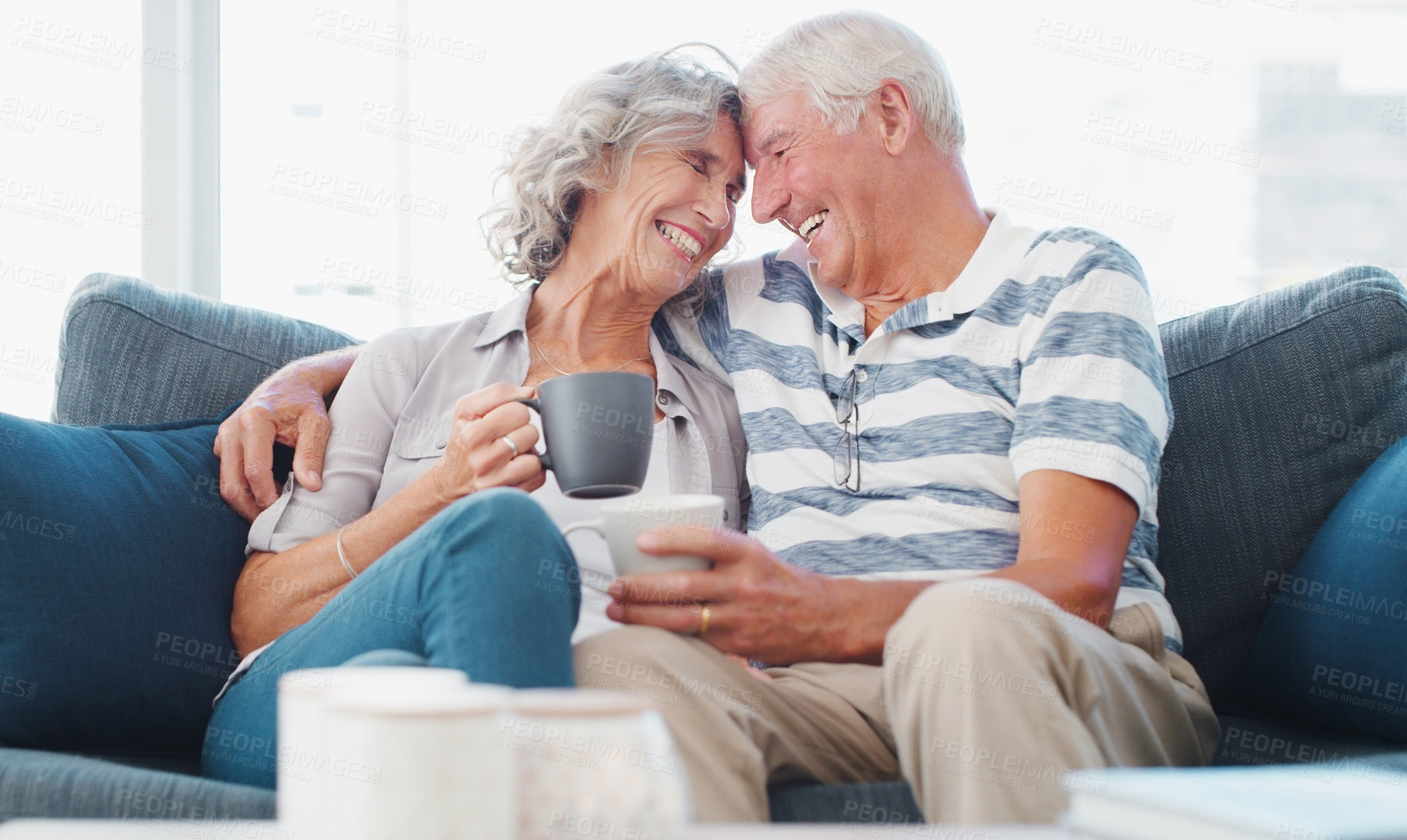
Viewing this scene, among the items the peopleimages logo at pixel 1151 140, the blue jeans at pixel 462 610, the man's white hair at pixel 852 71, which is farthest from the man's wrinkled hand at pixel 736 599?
the peopleimages logo at pixel 1151 140

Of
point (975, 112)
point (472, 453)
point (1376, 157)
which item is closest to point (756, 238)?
point (975, 112)

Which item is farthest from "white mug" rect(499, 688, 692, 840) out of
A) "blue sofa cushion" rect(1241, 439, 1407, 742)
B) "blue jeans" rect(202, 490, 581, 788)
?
"blue sofa cushion" rect(1241, 439, 1407, 742)

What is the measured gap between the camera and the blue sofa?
155 cm

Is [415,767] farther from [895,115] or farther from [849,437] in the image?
[895,115]

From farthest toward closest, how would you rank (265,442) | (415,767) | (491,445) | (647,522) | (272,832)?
(265,442)
(491,445)
(647,522)
(272,832)
(415,767)

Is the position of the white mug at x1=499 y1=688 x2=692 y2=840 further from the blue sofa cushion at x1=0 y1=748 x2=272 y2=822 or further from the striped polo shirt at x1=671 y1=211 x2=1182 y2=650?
the striped polo shirt at x1=671 y1=211 x2=1182 y2=650

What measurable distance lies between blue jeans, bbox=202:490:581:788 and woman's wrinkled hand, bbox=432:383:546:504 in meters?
0.24

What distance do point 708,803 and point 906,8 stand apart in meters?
2.02

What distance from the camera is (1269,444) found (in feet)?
5.18

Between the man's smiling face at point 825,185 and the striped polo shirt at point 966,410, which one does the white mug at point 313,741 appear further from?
the man's smiling face at point 825,185

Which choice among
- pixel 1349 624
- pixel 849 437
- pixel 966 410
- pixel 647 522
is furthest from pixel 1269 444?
pixel 647 522

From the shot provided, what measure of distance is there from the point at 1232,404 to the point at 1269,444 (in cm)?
8

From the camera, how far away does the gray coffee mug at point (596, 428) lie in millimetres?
1151

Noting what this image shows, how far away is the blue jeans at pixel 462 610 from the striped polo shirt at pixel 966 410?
542 mm
